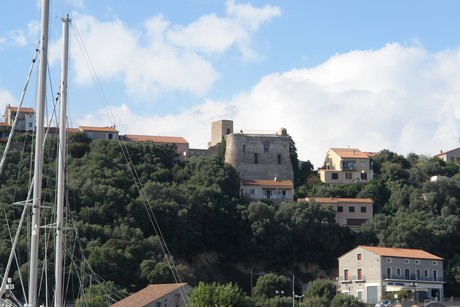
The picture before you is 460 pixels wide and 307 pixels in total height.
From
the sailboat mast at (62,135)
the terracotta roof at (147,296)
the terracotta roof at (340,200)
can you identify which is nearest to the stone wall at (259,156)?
the terracotta roof at (340,200)

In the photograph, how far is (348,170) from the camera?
100625 millimetres

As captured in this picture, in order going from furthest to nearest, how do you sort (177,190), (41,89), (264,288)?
1. (177,190)
2. (264,288)
3. (41,89)

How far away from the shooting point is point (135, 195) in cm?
8062

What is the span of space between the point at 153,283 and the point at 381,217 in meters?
26.5

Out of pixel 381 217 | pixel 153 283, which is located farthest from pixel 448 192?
pixel 153 283

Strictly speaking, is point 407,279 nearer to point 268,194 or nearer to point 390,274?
point 390,274

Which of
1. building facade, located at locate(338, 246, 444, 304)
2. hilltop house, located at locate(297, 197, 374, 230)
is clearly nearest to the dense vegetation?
hilltop house, located at locate(297, 197, 374, 230)

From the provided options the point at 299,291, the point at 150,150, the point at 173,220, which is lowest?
the point at 299,291

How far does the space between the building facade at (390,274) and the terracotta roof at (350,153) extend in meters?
25.7

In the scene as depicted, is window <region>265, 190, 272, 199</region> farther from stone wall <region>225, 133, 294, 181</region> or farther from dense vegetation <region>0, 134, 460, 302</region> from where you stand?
stone wall <region>225, 133, 294, 181</region>

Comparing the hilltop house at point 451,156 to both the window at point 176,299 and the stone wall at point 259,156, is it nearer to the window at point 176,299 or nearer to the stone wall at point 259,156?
the stone wall at point 259,156

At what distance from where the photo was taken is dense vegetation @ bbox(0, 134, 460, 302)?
7044 cm

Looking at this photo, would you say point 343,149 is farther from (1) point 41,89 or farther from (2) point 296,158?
(1) point 41,89

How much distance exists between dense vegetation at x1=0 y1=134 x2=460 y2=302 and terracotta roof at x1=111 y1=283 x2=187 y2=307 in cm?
613
